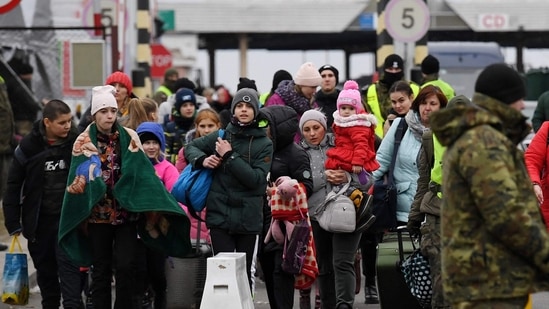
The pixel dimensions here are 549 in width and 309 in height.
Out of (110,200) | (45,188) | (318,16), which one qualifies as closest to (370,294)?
(45,188)

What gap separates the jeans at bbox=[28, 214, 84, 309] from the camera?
1174 cm

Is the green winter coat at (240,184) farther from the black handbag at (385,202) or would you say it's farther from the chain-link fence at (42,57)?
the chain-link fence at (42,57)

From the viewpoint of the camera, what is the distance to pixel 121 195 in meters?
10.7

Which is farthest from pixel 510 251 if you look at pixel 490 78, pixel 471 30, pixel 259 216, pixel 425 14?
pixel 471 30

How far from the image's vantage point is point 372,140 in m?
12.3

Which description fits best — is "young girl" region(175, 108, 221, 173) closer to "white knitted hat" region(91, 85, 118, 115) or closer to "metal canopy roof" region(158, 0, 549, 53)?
"white knitted hat" region(91, 85, 118, 115)

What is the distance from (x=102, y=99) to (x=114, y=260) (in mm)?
1093

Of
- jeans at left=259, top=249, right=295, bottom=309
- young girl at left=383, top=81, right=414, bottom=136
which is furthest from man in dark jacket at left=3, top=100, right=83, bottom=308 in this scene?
young girl at left=383, top=81, right=414, bottom=136

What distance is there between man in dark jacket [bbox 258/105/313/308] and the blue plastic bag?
1.78 m

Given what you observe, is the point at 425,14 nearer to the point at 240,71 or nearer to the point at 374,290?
the point at 374,290

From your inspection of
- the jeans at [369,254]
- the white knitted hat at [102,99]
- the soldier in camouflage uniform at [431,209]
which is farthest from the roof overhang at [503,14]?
the soldier in camouflage uniform at [431,209]

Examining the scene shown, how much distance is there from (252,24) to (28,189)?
138 ft

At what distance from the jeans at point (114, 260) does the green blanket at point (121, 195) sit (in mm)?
153

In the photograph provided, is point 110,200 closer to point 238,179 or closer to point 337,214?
point 238,179
